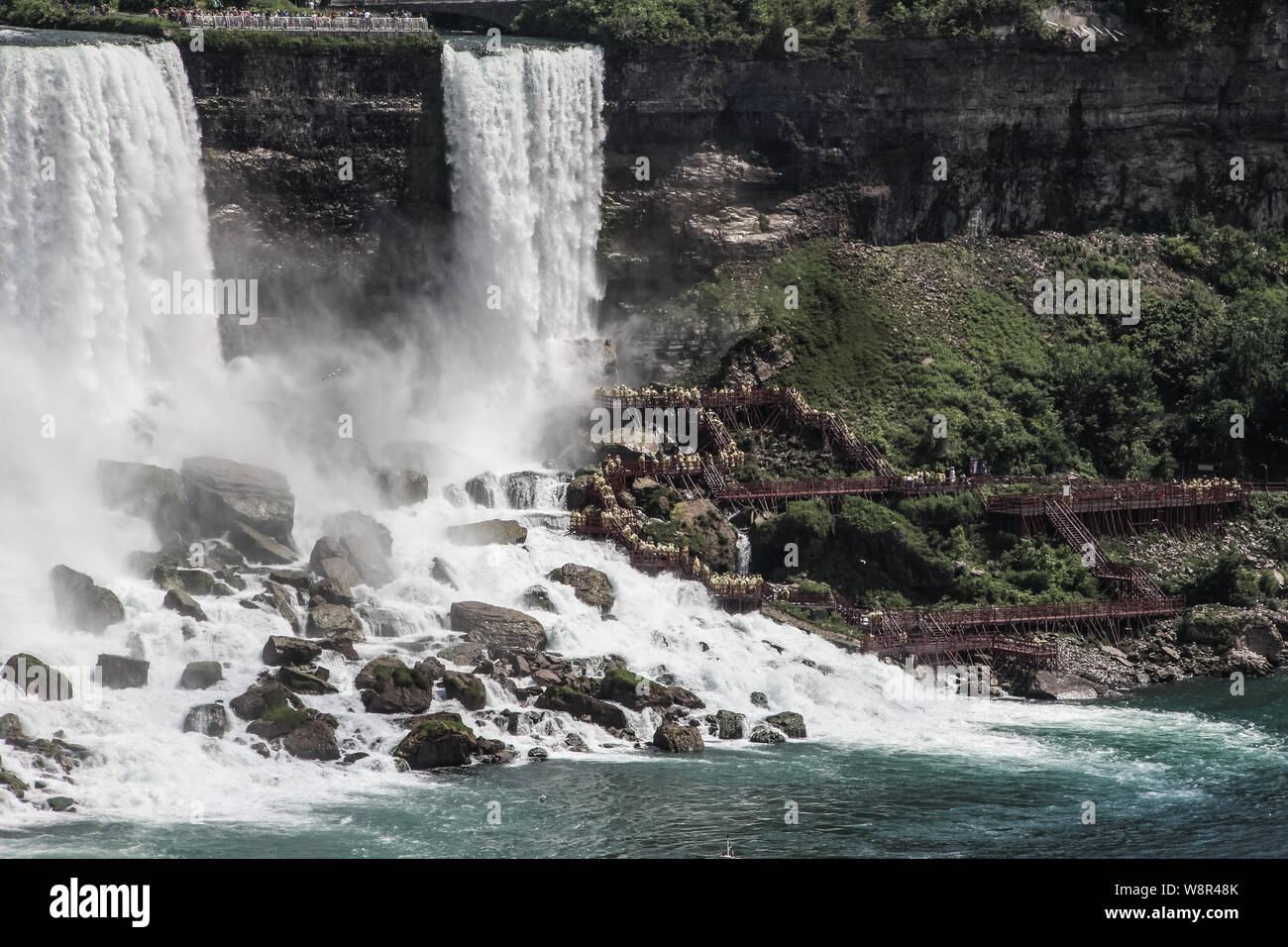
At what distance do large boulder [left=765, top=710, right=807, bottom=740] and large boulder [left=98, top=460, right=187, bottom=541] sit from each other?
75.4 ft

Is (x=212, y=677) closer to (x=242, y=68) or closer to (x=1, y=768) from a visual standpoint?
(x=1, y=768)

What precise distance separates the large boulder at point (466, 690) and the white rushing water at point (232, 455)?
496 mm

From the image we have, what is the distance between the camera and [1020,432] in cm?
9000

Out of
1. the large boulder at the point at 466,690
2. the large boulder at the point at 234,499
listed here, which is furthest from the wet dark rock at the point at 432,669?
the large boulder at the point at 234,499

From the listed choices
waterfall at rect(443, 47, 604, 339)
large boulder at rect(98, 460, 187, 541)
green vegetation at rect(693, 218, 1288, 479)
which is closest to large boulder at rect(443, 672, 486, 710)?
large boulder at rect(98, 460, 187, 541)

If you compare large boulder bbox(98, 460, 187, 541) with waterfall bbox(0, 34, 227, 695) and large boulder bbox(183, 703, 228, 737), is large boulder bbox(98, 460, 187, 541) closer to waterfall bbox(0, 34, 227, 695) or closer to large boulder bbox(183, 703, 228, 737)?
waterfall bbox(0, 34, 227, 695)

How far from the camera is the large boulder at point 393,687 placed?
64.8 meters

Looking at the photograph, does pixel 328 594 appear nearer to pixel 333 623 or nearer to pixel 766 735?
pixel 333 623

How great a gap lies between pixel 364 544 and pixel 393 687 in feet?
38.0

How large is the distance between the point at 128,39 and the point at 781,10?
3155cm

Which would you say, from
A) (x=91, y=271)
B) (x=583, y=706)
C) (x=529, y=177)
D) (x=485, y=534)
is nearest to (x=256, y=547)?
(x=485, y=534)

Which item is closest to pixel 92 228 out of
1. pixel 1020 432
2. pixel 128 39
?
pixel 128 39

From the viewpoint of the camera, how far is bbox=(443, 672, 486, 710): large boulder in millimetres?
66000

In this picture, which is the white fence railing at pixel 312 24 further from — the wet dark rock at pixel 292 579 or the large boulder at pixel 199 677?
the large boulder at pixel 199 677
